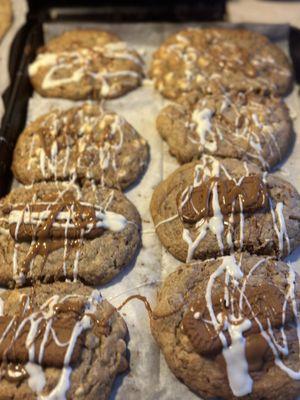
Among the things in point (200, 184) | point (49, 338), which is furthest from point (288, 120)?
point (49, 338)

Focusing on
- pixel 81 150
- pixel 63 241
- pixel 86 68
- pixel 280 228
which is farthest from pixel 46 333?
pixel 86 68

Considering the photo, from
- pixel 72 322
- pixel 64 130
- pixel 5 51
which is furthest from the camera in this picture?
pixel 5 51

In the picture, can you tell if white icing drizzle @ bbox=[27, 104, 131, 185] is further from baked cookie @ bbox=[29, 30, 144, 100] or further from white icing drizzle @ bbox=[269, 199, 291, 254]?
white icing drizzle @ bbox=[269, 199, 291, 254]

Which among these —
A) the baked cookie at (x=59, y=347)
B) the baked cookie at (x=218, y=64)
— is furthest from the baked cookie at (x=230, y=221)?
the baked cookie at (x=218, y=64)

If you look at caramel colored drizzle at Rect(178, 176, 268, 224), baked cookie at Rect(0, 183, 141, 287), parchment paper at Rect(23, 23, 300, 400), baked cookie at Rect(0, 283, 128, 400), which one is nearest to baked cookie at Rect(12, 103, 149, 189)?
parchment paper at Rect(23, 23, 300, 400)

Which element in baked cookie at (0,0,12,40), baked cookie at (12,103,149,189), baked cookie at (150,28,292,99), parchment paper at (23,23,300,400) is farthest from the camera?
baked cookie at (0,0,12,40)

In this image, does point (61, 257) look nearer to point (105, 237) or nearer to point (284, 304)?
point (105, 237)

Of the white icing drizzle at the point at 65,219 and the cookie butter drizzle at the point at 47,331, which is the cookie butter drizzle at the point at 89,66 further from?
the cookie butter drizzle at the point at 47,331
